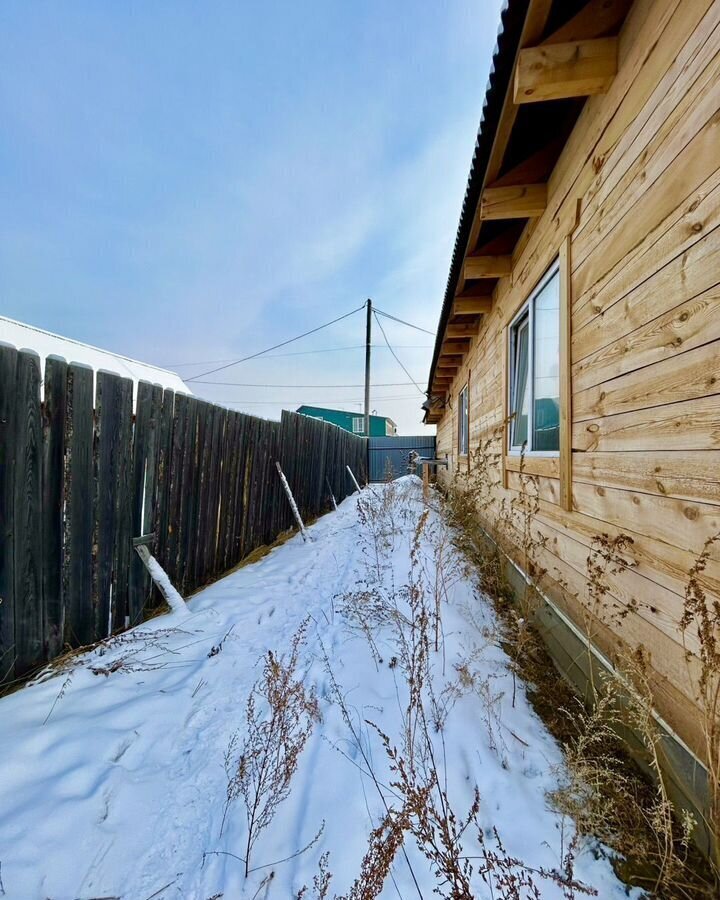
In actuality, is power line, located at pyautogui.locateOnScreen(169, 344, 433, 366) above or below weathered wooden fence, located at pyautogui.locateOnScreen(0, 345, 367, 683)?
above

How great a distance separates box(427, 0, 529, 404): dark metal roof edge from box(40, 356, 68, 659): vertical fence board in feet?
8.92

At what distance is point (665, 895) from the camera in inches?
39.6

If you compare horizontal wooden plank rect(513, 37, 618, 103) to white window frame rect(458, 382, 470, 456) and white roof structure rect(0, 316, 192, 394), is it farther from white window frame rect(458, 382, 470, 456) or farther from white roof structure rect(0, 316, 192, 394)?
white roof structure rect(0, 316, 192, 394)

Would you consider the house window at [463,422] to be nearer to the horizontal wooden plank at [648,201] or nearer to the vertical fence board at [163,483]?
the horizontal wooden plank at [648,201]

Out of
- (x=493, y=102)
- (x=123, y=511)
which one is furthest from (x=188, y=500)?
(x=493, y=102)

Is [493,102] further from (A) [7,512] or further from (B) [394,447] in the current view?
(B) [394,447]

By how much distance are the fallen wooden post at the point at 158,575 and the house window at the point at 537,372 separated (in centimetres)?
266

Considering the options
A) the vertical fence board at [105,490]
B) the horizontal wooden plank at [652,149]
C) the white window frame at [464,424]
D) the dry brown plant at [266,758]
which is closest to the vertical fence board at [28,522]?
the vertical fence board at [105,490]

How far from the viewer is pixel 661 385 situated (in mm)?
1309

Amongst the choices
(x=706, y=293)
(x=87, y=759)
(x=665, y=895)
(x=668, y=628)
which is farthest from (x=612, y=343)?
(x=87, y=759)

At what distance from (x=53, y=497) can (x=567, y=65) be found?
3315 mm

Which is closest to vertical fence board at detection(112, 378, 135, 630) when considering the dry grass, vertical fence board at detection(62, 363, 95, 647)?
vertical fence board at detection(62, 363, 95, 647)

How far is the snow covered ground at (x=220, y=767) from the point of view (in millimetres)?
1043

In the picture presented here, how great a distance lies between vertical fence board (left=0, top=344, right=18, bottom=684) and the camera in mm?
1724
